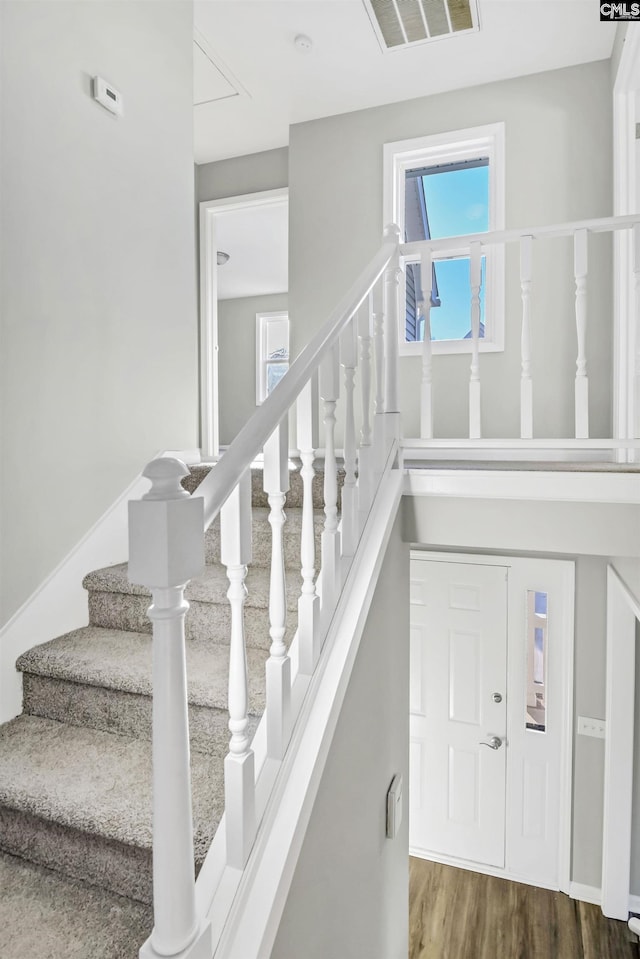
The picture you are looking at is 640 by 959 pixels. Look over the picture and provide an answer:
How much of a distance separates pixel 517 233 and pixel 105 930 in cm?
233

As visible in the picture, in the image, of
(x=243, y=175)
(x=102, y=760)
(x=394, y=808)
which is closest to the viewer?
(x=102, y=760)

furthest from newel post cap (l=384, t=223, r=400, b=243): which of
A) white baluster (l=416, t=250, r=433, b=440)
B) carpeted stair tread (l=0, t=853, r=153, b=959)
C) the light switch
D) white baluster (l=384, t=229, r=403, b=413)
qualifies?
carpeted stair tread (l=0, t=853, r=153, b=959)

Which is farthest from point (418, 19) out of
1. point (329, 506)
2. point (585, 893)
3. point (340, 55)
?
point (585, 893)

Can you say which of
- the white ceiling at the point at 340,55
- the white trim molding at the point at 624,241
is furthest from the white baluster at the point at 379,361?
the white ceiling at the point at 340,55

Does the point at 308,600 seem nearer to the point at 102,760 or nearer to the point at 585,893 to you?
the point at 102,760

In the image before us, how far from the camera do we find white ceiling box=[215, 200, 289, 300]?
16.8 feet

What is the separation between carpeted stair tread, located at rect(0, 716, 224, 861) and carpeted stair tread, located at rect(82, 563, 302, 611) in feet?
1.44

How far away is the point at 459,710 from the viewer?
3.74 metres

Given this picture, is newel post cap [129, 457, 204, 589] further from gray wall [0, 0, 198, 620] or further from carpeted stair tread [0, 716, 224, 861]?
gray wall [0, 0, 198, 620]

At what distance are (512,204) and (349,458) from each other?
8.76ft

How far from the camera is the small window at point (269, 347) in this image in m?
7.54

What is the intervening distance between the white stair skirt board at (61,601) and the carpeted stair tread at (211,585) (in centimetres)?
5

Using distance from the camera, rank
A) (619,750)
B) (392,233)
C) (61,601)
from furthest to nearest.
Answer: (619,750) → (392,233) → (61,601)

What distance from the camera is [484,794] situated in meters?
3.66
